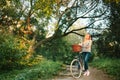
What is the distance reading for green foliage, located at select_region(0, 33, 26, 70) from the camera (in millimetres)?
12523

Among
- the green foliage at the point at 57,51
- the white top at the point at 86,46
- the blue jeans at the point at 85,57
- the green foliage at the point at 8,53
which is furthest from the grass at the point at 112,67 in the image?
the green foliage at the point at 57,51

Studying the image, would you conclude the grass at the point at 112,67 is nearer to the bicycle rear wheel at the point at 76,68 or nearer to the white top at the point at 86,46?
the bicycle rear wheel at the point at 76,68

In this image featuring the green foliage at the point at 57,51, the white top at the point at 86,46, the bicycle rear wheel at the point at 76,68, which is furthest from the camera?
the green foliage at the point at 57,51

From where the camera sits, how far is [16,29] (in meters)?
23.3

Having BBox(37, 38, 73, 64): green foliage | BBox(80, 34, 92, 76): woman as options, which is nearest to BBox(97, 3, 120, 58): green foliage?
BBox(80, 34, 92, 76): woman

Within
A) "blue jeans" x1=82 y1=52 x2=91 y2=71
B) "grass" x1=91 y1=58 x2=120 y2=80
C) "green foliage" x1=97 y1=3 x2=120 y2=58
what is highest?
"green foliage" x1=97 y1=3 x2=120 y2=58

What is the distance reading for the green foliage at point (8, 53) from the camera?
41.1 ft

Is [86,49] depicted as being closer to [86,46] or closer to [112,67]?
[86,46]

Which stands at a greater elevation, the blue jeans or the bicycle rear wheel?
the blue jeans

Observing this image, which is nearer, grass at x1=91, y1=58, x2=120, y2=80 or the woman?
the woman

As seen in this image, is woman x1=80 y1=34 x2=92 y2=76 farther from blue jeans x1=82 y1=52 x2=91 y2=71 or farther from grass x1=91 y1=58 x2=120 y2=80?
grass x1=91 y1=58 x2=120 y2=80

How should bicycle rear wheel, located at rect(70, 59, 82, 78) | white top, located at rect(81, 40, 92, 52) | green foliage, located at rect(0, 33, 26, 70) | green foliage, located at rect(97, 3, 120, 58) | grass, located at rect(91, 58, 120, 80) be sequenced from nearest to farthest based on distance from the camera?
white top, located at rect(81, 40, 92, 52), bicycle rear wheel, located at rect(70, 59, 82, 78), green foliage, located at rect(0, 33, 26, 70), grass, located at rect(91, 58, 120, 80), green foliage, located at rect(97, 3, 120, 58)

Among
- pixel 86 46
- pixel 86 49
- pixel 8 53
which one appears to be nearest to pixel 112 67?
pixel 86 49

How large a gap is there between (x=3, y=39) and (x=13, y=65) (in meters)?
1.83
